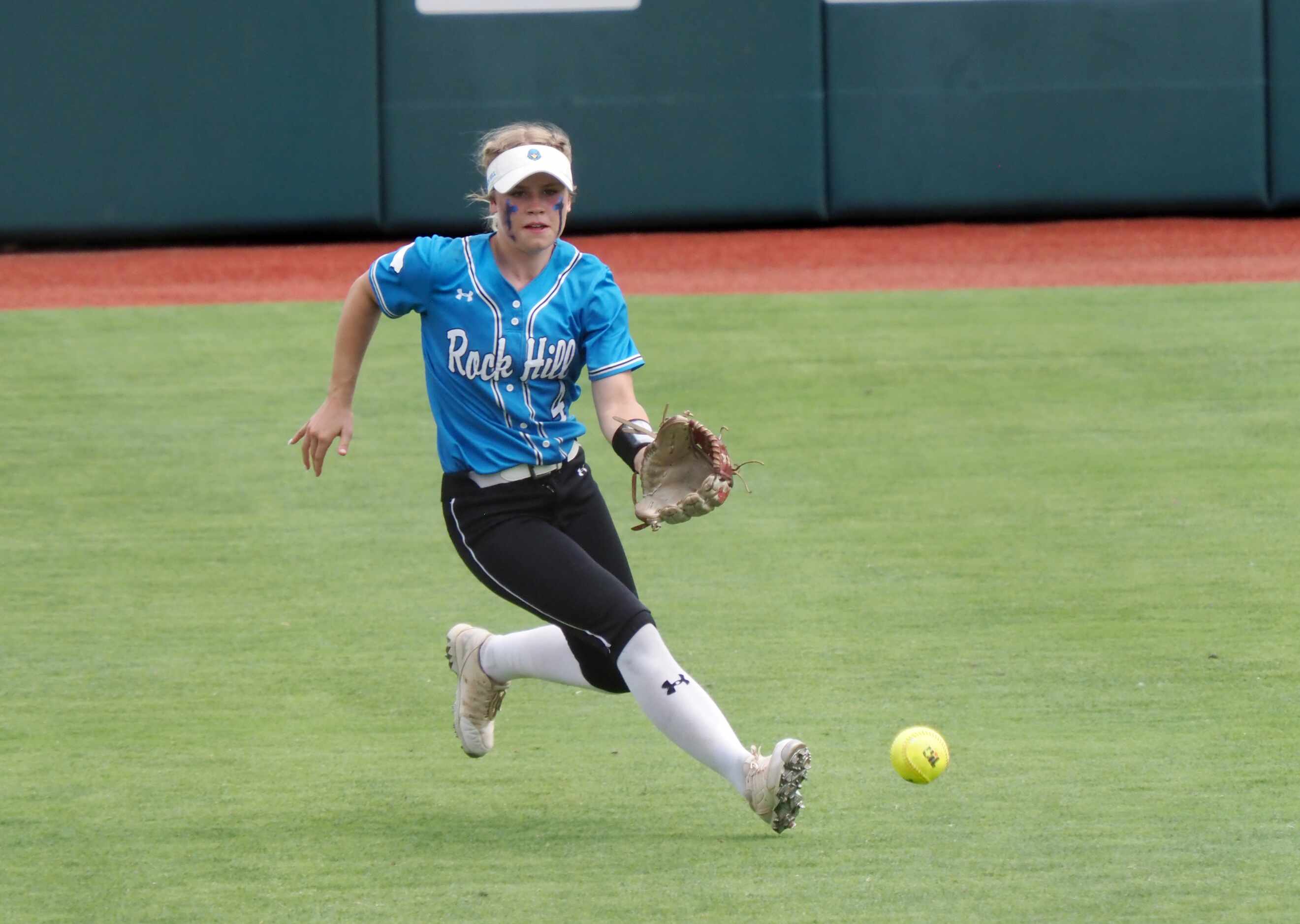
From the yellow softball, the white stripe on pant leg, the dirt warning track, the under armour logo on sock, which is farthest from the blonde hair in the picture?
the dirt warning track

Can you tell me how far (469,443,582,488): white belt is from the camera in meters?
4.50

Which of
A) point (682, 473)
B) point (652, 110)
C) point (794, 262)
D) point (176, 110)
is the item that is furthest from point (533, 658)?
point (176, 110)

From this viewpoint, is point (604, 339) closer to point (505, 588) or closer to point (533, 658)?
point (505, 588)

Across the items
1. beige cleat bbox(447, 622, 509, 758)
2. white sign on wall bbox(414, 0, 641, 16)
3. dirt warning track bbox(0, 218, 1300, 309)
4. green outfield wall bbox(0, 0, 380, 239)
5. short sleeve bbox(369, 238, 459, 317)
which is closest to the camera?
short sleeve bbox(369, 238, 459, 317)

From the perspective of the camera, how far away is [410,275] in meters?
4.44

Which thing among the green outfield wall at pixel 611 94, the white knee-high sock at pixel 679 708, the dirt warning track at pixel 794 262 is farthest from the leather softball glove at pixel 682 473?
the green outfield wall at pixel 611 94

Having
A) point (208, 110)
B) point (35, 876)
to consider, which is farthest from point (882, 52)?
point (35, 876)

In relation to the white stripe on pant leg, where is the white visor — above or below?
above

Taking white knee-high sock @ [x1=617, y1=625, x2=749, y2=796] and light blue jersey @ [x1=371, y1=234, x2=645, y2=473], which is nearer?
white knee-high sock @ [x1=617, y1=625, x2=749, y2=796]

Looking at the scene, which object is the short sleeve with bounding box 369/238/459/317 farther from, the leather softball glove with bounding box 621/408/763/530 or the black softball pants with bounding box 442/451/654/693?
the leather softball glove with bounding box 621/408/763/530

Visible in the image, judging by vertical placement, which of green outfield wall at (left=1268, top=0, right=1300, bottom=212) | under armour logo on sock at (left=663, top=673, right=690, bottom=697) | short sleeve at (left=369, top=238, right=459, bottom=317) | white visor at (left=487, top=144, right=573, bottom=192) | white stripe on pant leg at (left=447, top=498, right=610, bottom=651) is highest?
green outfield wall at (left=1268, top=0, right=1300, bottom=212)

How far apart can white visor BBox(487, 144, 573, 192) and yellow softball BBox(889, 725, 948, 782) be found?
1.65 m

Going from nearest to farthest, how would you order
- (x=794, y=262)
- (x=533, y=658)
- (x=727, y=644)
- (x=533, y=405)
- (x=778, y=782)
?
(x=778, y=782) < (x=533, y=405) < (x=533, y=658) < (x=727, y=644) < (x=794, y=262)

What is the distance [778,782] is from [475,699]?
1115 millimetres
